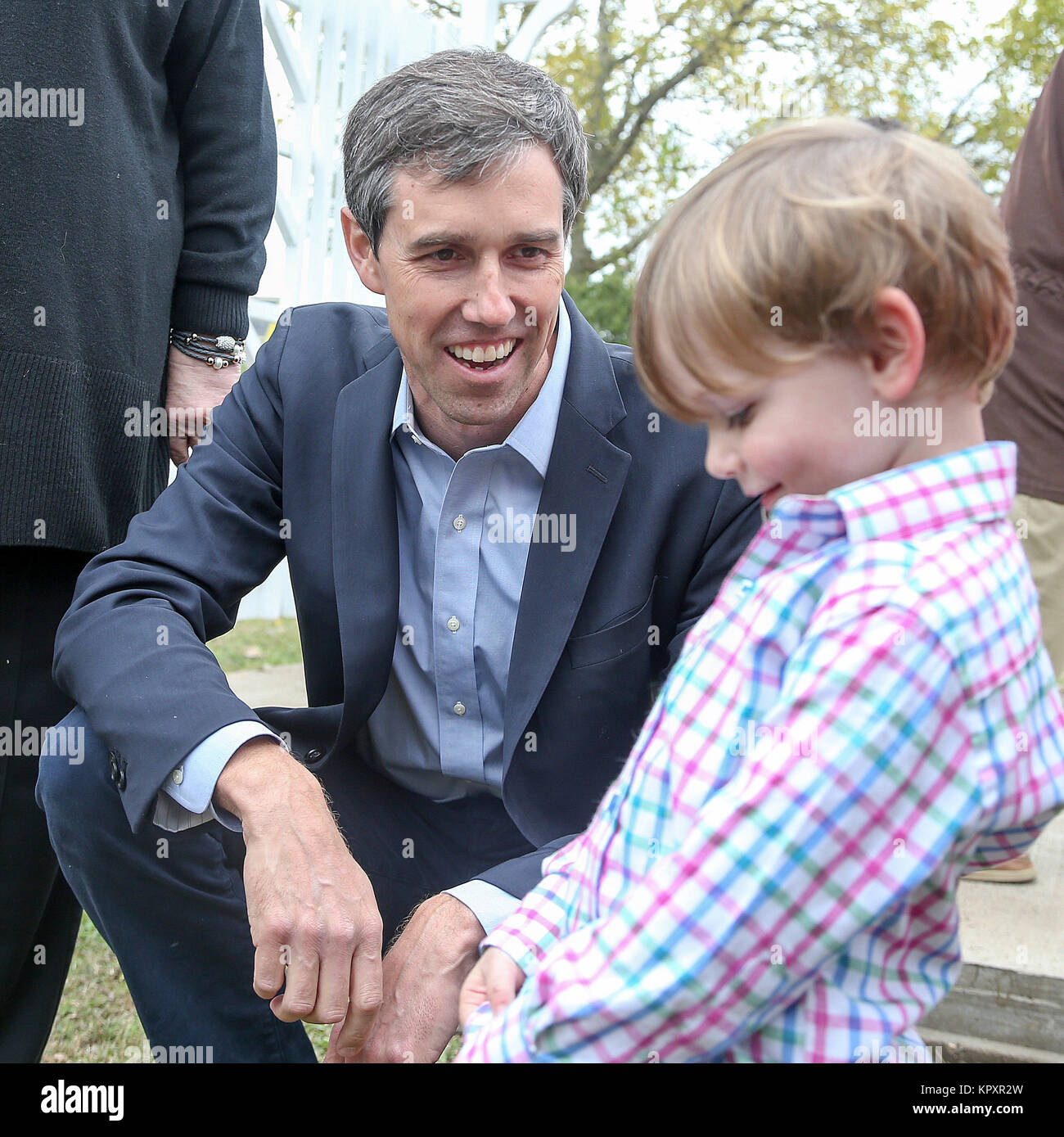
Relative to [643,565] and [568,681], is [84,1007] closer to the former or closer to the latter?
[568,681]

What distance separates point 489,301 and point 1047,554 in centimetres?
133

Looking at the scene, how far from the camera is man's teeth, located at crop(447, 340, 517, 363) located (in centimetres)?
190

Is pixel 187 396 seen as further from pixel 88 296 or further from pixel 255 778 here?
pixel 255 778

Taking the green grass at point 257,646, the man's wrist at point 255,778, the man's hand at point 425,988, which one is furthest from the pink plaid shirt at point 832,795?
the green grass at point 257,646

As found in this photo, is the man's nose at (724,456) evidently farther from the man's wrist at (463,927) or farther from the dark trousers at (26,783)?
the dark trousers at (26,783)

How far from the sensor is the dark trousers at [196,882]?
5.98 feet

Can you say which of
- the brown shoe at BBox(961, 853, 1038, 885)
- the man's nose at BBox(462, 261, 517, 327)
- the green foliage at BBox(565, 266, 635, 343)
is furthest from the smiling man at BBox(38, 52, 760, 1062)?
the green foliage at BBox(565, 266, 635, 343)

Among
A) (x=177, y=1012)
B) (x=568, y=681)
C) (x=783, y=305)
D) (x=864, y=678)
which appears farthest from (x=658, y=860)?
(x=177, y=1012)

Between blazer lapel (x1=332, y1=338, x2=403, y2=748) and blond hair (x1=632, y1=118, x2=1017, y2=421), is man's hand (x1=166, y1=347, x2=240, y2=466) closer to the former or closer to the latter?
A: blazer lapel (x1=332, y1=338, x2=403, y2=748)

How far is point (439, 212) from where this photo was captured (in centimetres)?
186

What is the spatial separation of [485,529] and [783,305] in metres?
0.95

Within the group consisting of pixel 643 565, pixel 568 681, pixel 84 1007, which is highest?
pixel 643 565

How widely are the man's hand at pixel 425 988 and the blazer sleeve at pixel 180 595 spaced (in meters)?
0.39
